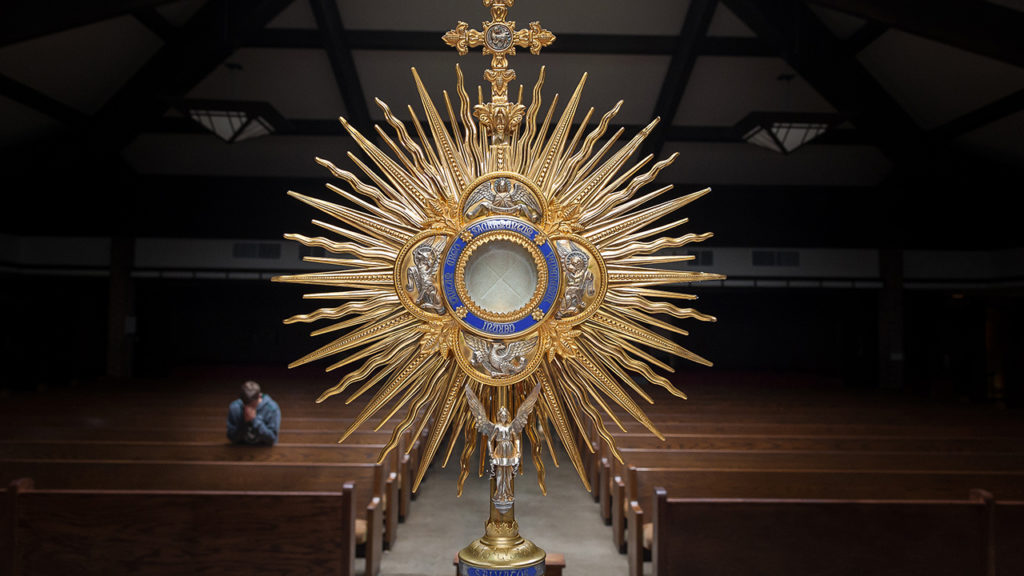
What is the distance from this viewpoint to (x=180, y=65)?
6684 millimetres

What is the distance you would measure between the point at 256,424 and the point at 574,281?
328 centimetres

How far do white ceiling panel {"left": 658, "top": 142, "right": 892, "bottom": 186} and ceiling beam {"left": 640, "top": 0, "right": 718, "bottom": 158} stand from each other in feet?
2.75

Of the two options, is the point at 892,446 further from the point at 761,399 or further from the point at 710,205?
the point at 710,205

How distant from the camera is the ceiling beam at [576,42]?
674 cm

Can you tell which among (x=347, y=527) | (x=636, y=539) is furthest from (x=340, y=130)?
(x=636, y=539)

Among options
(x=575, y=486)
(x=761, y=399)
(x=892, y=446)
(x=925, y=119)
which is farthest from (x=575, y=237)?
(x=925, y=119)

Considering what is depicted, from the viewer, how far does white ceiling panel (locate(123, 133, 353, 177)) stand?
855 cm

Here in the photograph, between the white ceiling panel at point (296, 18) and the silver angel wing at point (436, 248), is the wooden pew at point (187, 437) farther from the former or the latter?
the white ceiling panel at point (296, 18)

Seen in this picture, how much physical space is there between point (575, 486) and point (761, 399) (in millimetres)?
2795

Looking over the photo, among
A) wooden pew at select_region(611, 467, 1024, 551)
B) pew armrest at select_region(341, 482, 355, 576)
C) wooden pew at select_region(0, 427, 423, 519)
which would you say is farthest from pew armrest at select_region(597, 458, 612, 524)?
pew armrest at select_region(341, 482, 355, 576)

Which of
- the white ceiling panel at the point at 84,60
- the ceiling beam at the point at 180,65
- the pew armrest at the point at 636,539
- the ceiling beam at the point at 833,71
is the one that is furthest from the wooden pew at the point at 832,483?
the white ceiling panel at the point at 84,60

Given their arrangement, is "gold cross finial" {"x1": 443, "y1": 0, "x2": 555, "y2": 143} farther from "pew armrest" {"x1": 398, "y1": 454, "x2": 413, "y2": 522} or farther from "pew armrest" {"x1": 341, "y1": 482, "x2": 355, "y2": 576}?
"pew armrest" {"x1": 398, "y1": 454, "x2": 413, "y2": 522}

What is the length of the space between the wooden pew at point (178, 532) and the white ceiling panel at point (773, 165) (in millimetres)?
6624

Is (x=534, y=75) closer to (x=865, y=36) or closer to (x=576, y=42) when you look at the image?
(x=576, y=42)
